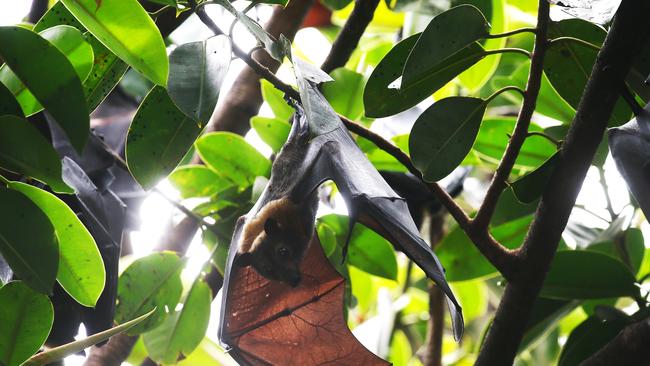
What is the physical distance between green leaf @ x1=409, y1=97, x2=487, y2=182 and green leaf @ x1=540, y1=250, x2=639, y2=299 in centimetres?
43

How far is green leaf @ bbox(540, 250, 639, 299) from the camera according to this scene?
4.71ft

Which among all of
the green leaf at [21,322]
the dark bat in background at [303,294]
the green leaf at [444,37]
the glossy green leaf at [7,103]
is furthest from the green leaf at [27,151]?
the green leaf at [444,37]

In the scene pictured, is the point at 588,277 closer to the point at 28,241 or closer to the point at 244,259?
the point at 244,259

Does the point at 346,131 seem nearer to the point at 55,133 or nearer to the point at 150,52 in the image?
the point at 150,52

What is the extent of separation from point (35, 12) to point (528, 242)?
1066 mm

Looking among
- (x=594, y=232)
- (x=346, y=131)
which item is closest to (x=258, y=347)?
(x=346, y=131)

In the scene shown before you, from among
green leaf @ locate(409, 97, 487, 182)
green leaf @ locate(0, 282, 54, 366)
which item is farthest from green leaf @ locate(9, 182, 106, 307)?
green leaf @ locate(409, 97, 487, 182)

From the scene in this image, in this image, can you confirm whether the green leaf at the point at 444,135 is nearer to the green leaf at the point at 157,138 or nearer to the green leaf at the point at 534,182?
the green leaf at the point at 534,182

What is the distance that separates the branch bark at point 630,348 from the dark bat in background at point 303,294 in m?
0.41

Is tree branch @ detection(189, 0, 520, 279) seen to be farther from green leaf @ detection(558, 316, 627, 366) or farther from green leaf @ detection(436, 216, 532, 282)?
green leaf @ detection(436, 216, 532, 282)

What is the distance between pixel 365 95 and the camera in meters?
1.18

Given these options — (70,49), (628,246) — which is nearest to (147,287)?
(70,49)

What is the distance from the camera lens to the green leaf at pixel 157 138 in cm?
114

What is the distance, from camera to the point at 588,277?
1.45 metres
